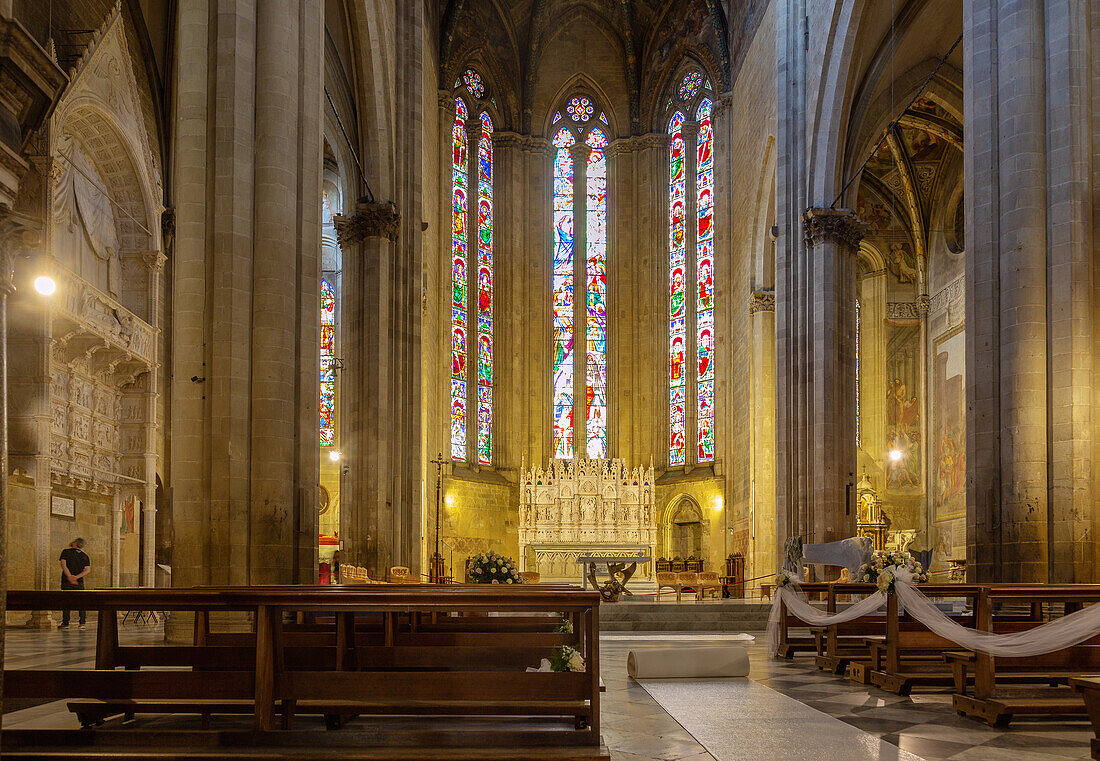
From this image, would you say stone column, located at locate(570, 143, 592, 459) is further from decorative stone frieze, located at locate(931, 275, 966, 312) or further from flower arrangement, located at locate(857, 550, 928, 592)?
flower arrangement, located at locate(857, 550, 928, 592)

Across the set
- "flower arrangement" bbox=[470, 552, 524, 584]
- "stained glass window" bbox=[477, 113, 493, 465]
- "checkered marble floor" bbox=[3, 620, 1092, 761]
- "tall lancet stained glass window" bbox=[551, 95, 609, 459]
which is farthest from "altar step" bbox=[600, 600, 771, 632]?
"tall lancet stained glass window" bbox=[551, 95, 609, 459]

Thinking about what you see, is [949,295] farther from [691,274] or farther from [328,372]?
[328,372]

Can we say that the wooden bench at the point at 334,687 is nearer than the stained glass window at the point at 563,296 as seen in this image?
Yes

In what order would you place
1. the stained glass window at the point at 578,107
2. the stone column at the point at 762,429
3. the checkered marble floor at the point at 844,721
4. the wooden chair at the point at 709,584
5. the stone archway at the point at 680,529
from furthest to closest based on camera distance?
the stained glass window at the point at 578,107
the stone archway at the point at 680,529
the stone column at the point at 762,429
the wooden chair at the point at 709,584
the checkered marble floor at the point at 844,721

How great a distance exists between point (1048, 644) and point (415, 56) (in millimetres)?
18805

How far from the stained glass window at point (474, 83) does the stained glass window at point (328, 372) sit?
725cm

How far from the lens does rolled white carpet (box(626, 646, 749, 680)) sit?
27.6ft

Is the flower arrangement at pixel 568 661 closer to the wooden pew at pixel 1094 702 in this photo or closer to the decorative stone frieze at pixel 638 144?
the wooden pew at pixel 1094 702

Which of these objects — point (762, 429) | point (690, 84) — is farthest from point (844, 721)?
point (690, 84)

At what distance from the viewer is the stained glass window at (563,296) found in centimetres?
3175

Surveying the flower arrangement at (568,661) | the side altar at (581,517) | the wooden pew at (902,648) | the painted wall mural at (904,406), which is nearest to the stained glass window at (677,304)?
the side altar at (581,517)

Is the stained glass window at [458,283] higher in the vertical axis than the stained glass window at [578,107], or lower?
lower

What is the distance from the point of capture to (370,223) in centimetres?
2028

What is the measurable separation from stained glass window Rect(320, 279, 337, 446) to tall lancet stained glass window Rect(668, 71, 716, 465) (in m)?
9.73
